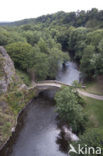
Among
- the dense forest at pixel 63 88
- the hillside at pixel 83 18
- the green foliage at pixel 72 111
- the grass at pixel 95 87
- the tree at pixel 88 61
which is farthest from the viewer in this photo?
the hillside at pixel 83 18

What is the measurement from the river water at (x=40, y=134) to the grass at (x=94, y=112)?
683cm

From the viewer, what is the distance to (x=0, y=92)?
89.0 feet

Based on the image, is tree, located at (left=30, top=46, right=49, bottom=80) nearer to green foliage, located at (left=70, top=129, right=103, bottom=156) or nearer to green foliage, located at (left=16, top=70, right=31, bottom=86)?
green foliage, located at (left=16, top=70, right=31, bottom=86)

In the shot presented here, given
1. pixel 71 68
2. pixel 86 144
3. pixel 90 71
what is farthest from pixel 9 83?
pixel 71 68

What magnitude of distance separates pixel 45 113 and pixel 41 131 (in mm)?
5089

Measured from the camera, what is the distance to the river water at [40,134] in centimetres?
2088

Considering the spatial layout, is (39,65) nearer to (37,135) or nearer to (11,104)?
(11,104)

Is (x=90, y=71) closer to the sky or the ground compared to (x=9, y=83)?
closer to the ground

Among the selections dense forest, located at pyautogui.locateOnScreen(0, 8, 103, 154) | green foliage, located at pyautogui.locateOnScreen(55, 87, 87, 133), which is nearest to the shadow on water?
dense forest, located at pyautogui.locateOnScreen(0, 8, 103, 154)

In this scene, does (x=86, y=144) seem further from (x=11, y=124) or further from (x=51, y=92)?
(x=51, y=92)

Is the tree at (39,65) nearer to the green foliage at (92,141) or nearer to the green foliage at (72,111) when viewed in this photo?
the green foliage at (72,111)

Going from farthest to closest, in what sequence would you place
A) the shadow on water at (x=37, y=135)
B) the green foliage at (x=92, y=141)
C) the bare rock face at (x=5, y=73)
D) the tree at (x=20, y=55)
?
the tree at (x=20, y=55) < the bare rock face at (x=5, y=73) < the shadow on water at (x=37, y=135) < the green foliage at (x=92, y=141)

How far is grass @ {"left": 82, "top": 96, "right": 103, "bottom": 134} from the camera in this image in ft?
77.7

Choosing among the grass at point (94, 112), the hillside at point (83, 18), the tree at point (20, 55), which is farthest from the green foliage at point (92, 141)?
the hillside at point (83, 18)
